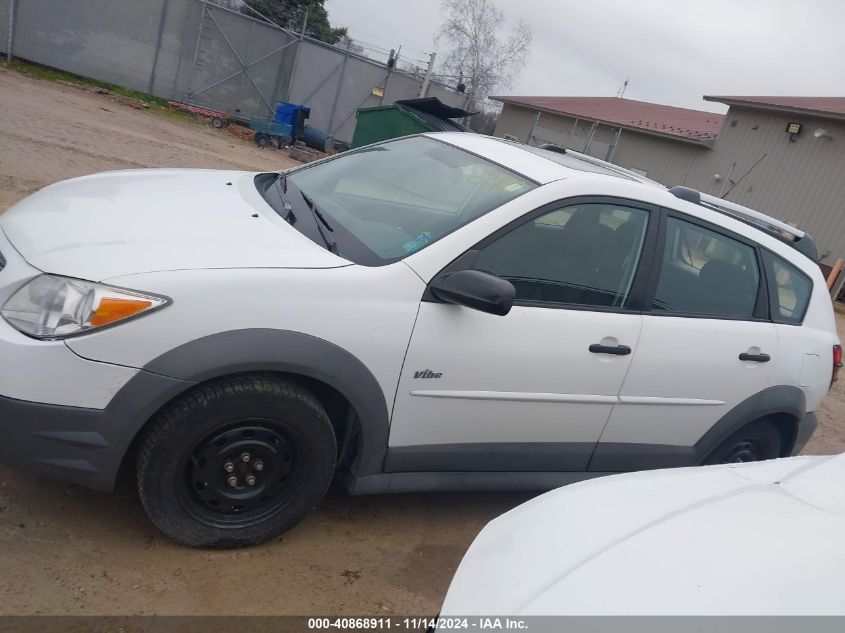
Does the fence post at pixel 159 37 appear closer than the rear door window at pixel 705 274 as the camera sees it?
No

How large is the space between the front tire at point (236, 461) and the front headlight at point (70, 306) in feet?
1.19

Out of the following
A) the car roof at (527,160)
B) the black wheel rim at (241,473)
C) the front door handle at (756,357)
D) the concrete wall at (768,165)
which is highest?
the concrete wall at (768,165)

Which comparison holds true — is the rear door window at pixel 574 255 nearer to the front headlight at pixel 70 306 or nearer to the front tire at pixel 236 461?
the front tire at pixel 236 461

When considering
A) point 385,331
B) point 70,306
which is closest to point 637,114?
point 385,331

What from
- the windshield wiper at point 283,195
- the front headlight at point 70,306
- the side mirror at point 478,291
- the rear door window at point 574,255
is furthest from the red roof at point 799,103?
the front headlight at point 70,306

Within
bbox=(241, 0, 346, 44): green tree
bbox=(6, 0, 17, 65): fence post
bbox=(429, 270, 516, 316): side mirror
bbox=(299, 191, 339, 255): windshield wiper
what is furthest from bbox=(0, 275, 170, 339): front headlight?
bbox=(241, 0, 346, 44): green tree

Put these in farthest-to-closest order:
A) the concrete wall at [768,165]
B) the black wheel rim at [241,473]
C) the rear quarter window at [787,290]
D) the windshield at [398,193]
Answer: the concrete wall at [768,165] < the rear quarter window at [787,290] < the windshield at [398,193] < the black wheel rim at [241,473]

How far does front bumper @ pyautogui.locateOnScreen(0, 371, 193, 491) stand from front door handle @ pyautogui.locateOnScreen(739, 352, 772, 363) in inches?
107

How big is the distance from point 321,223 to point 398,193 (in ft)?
1.70

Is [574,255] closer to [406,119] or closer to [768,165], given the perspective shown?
[406,119]

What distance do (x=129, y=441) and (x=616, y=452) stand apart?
2.26 m

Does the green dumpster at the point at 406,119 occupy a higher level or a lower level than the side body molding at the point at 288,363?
higher

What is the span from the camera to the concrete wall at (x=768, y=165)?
17797 mm

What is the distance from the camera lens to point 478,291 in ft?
8.93
